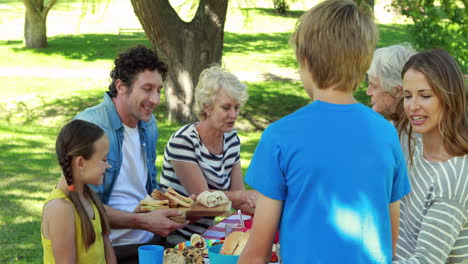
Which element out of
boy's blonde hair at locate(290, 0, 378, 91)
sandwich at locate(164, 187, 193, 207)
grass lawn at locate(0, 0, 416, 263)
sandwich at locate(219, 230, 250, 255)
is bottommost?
grass lawn at locate(0, 0, 416, 263)

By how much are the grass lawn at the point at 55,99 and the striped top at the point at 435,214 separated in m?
3.82

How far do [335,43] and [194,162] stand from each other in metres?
2.02

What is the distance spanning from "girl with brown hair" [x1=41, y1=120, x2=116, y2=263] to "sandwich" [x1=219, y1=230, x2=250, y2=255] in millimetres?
612

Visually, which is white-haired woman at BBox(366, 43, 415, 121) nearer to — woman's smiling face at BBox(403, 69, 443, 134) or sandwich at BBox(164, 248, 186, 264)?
woman's smiling face at BBox(403, 69, 443, 134)

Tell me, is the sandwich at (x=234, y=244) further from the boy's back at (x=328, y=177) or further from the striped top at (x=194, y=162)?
the striped top at (x=194, y=162)

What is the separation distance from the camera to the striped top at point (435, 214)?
2.06 m

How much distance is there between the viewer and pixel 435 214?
2094 mm

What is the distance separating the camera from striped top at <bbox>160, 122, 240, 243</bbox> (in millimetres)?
3631

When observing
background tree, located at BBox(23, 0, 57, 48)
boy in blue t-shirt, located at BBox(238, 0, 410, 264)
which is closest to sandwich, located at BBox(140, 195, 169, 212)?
boy in blue t-shirt, located at BBox(238, 0, 410, 264)

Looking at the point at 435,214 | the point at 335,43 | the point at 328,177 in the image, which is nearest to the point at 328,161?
the point at 328,177

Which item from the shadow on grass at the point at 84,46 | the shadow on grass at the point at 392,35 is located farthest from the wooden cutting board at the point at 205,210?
the shadow on grass at the point at 392,35

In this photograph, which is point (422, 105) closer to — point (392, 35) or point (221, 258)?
point (221, 258)

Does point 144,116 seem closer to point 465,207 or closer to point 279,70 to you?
point 465,207

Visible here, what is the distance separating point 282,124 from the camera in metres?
1.71
